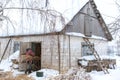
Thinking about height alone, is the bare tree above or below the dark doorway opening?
above

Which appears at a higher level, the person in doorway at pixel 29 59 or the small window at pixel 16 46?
the small window at pixel 16 46

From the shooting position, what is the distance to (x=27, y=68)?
16625 mm

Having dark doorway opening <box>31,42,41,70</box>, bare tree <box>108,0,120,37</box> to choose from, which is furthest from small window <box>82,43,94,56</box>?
bare tree <box>108,0,120,37</box>

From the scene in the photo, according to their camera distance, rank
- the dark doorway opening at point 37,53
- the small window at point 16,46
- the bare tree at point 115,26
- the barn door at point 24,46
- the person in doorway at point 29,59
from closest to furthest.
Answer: the bare tree at point 115,26 → the person in doorway at point 29,59 → the dark doorway opening at point 37,53 → the barn door at point 24,46 → the small window at point 16,46

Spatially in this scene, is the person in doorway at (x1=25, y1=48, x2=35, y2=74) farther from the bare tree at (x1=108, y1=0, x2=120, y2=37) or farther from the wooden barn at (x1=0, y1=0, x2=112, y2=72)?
the bare tree at (x1=108, y1=0, x2=120, y2=37)

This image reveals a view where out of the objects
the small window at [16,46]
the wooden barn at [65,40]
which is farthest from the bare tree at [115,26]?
the small window at [16,46]

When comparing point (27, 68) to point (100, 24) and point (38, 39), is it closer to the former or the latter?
point (38, 39)

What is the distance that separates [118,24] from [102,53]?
1346cm

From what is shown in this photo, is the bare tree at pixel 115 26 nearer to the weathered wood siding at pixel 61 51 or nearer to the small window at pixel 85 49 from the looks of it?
the weathered wood siding at pixel 61 51

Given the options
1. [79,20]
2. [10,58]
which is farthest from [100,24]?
[10,58]

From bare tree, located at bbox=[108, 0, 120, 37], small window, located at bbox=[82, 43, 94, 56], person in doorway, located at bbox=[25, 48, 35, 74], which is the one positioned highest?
bare tree, located at bbox=[108, 0, 120, 37]

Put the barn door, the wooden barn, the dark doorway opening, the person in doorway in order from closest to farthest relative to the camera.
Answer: the wooden barn < the person in doorway < the dark doorway opening < the barn door

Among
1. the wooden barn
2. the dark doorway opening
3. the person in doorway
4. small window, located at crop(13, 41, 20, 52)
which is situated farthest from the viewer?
small window, located at crop(13, 41, 20, 52)

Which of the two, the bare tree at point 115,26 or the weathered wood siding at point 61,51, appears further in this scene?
the weathered wood siding at point 61,51
